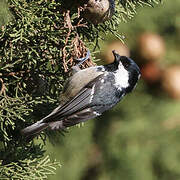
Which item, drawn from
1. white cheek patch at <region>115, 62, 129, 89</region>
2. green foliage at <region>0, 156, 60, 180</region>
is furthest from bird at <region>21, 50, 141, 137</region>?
green foliage at <region>0, 156, 60, 180</region>

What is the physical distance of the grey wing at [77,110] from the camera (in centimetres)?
216

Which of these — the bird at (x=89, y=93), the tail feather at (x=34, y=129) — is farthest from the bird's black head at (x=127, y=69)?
the tail feather at (x=34, y=129)

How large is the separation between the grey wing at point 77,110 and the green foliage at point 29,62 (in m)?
0.06

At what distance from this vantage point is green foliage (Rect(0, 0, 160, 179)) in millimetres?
2014

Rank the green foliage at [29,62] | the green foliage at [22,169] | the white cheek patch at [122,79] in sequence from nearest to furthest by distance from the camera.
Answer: the green foliage at [29,62] → the green foliage at [22,169] → the white cheek patch at [122,79]

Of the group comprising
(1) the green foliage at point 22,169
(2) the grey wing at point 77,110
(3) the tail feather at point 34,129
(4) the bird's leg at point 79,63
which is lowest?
(1) the green foliage at point 22,169

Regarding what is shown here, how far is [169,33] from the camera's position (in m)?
3.92

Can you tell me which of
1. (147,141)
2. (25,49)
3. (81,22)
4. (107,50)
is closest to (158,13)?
(107,50)

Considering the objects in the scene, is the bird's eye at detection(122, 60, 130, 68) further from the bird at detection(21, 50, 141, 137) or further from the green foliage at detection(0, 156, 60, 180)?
the green foliage at detection(0, 156, 60, 180)

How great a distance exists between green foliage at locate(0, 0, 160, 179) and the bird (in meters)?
0.05

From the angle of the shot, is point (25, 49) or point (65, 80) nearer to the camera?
point (25, 49)

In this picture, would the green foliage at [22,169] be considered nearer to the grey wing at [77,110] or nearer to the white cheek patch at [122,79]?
the grey wing at [77,110]

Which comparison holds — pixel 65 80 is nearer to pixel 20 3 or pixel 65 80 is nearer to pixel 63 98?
pixel 63 98

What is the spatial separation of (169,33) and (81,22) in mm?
1793
